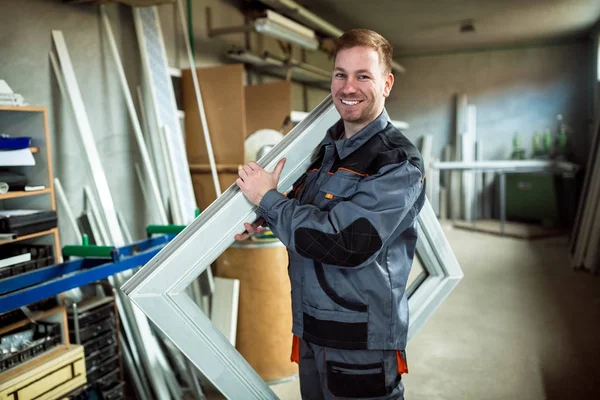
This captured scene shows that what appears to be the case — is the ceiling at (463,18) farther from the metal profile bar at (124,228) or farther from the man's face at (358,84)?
the man's face at (358,84)

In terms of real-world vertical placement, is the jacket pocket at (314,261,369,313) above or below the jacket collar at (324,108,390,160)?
below

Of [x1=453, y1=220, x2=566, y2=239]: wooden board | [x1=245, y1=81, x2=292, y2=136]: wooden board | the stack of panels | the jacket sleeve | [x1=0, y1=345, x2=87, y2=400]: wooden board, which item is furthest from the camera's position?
[x1=453, y1=220, x2=566, y2=239]: wooden board

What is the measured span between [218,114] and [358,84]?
7.28 ft

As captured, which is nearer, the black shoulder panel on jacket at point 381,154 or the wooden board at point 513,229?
the black shoulder panel on jacket at point 381,154

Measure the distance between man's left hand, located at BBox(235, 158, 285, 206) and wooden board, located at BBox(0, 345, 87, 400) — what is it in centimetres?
122

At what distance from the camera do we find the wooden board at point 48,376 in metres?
1.69

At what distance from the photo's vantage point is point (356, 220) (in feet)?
3.51

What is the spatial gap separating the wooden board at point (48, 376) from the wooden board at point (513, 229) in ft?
18.5

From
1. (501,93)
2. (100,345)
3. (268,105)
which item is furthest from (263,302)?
(501,93)

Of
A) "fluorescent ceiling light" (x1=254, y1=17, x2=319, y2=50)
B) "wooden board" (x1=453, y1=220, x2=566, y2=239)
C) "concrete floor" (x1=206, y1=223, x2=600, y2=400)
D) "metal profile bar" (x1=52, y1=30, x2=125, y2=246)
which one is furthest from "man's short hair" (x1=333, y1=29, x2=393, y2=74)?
"wooden board" (x1=453, y1=220, x2=566, y2=239)

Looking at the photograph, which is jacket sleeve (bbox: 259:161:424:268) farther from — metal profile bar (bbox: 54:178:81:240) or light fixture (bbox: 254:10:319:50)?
light fixture (bbox: 254:10:319:50)

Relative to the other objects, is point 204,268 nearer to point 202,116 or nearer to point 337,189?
point 337,189

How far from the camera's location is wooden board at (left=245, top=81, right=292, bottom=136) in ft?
12.6

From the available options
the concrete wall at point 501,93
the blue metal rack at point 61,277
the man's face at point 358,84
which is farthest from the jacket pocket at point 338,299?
the concrete wall at point 501,93
